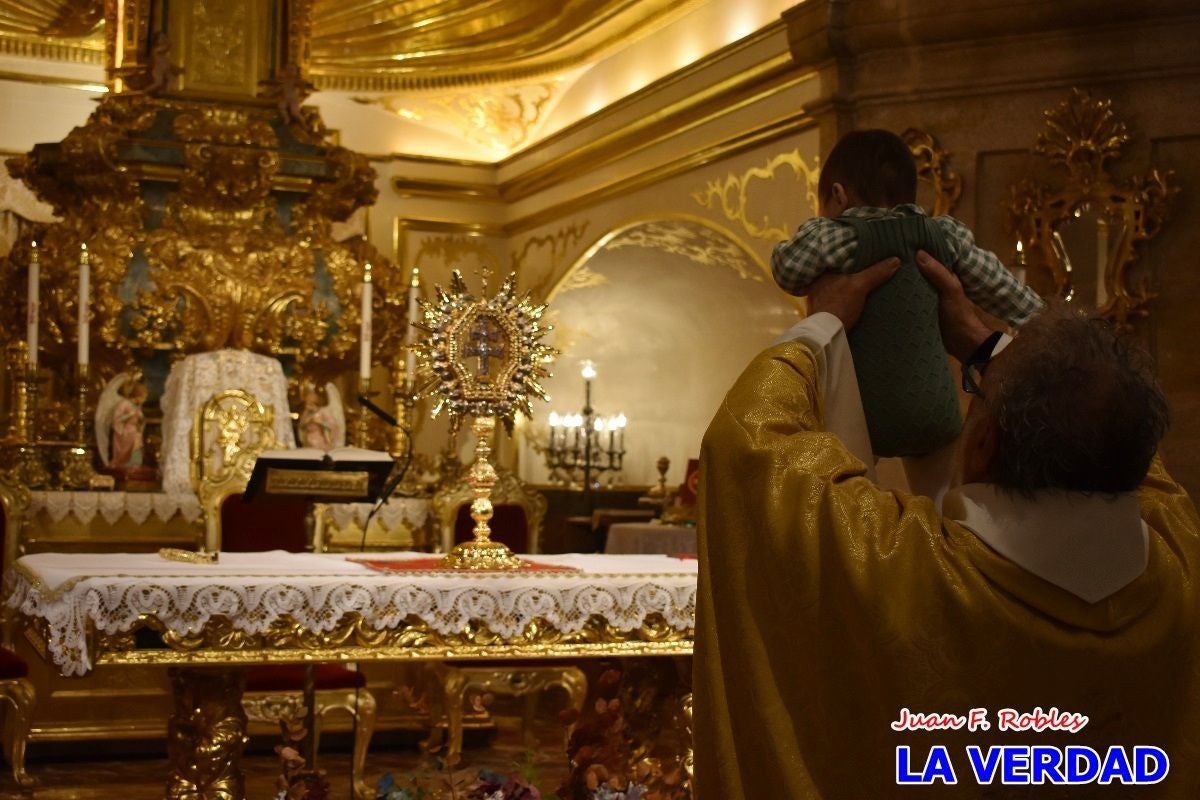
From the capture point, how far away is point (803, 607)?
6.04ft

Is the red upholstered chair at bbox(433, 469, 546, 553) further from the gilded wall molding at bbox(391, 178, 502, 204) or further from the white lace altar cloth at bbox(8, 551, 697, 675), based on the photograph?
the gilded wall molding at bbox(391, 178, 502, 204)

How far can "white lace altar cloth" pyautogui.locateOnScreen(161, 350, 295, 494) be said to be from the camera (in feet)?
27.4

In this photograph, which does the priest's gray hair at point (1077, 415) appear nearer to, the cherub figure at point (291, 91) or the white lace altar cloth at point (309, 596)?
the white lace altar cloth at point (309, 596)

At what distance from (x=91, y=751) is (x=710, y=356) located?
5.63 metres

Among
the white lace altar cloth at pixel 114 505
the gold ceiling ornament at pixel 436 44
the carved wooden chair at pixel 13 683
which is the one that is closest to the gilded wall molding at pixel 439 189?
the gold ceiling ornament at pixel 436 44

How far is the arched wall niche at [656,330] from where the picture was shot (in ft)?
32.3

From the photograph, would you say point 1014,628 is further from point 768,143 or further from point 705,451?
point 768,143

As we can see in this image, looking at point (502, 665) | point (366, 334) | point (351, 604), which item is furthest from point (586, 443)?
point (351, 604)

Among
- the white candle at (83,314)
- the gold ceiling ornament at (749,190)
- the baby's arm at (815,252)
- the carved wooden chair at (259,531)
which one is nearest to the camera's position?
the baby's arm at (815,252)

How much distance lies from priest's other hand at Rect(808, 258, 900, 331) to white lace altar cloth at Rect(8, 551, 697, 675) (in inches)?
70.8

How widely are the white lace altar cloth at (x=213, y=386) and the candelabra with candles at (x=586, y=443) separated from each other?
9.76 feet

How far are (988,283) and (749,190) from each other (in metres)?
5.90

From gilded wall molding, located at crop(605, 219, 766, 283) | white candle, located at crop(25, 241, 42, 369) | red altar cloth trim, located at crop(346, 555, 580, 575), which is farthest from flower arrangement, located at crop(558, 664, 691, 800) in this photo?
gilded wall molding, located at crop(605, 219, 766, 283)

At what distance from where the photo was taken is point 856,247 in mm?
2121
